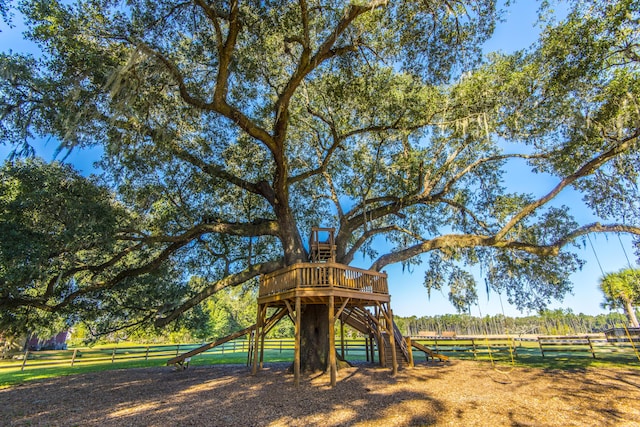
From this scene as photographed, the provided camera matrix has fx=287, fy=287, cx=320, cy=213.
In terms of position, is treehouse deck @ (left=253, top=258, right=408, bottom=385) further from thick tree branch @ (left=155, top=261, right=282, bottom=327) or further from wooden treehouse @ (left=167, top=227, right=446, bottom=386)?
thick tree branch @ (left=155, top=261, right=282, bottom=327)

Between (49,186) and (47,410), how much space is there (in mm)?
4968

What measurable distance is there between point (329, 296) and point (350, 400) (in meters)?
2.60

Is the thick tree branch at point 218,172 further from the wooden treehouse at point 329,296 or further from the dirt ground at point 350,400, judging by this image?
the dirt ground at point 350,400

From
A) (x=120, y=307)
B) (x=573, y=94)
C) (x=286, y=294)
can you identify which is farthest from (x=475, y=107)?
(x=120, y=307)

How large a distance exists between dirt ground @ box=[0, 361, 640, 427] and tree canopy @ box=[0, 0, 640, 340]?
9.17 feet

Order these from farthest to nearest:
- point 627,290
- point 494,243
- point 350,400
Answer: point 627,290 → point 494,243 → point 350,400

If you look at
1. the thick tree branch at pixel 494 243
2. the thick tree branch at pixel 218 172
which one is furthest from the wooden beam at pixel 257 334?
the thick tree branch at pixel 494 243

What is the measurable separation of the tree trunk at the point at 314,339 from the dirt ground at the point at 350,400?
757 mm

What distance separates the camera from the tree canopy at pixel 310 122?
21.0 ft

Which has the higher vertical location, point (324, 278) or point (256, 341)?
point (324, 278)

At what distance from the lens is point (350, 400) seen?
592cm

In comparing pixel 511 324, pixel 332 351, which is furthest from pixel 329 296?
pixel 511 324

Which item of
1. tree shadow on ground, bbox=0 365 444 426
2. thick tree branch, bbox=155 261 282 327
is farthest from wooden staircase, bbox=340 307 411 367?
thick tree branch, bbox=155 261 282 327

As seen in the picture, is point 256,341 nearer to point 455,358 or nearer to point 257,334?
point 257,334
